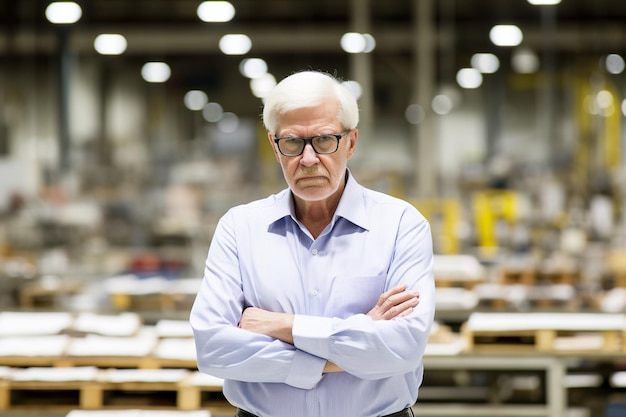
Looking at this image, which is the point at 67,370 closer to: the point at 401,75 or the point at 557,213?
the point at 557,213

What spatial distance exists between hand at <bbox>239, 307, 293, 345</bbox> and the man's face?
0.26 metres

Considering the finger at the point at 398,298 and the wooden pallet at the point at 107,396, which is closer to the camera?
the finger at the point at 398,298

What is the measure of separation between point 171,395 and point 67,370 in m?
0.40

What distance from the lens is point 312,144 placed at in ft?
6.33

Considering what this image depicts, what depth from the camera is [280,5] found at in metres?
15.5

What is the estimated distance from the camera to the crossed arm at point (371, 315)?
1.94 meters

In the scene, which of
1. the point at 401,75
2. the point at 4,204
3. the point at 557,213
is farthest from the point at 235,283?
the point at 401,75

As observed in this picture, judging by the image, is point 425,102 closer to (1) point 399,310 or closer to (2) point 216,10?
(2) point 216,10

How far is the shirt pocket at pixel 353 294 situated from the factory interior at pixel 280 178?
100 cm

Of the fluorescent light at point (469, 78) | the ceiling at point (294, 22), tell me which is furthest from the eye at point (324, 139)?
the fluorescent light at point (469, 78)

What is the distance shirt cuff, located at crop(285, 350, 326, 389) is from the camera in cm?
192

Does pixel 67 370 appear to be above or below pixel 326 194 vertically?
below

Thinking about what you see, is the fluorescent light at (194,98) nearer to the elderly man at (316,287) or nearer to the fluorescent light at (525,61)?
the fluorescent light at (525,61)

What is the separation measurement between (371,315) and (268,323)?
223mm
